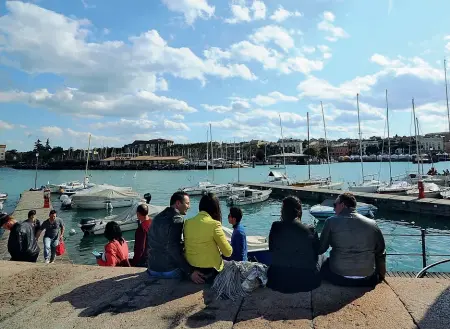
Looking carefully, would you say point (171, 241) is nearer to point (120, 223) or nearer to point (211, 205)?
point (211, 205)

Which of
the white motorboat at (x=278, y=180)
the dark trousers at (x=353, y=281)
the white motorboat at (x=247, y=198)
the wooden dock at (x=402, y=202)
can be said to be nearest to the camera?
the dark trousers at (x=353, y=281)

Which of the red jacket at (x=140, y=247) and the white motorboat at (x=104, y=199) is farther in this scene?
the white motorboat at (x=104, y=199)

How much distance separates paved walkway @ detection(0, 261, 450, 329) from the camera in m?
3.91

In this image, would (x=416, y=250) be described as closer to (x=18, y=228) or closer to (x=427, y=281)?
(x=427, y=281)

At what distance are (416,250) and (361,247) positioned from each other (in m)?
14.6

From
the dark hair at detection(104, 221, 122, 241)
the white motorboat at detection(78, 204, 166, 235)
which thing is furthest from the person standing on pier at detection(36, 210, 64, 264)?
the white motorboat at detection(78, 204, 166, 235)

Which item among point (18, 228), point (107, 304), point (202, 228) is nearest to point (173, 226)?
point (202, 228)

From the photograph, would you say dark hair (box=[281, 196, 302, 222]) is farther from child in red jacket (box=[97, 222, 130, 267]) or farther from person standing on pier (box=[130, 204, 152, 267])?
child in red jacket (box=[97, 222, 130, 267])

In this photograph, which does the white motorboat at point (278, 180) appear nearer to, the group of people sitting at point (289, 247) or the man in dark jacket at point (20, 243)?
the man in dark jacket at point (20, 243)

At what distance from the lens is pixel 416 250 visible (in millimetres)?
16906

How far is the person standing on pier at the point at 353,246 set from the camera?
4.63 metres

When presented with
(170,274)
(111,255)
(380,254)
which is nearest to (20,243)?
(111,255)

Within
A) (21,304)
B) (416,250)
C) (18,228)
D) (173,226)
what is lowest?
(416,250)

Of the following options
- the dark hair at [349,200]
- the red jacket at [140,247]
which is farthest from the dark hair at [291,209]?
the red jacket at [140,247]
